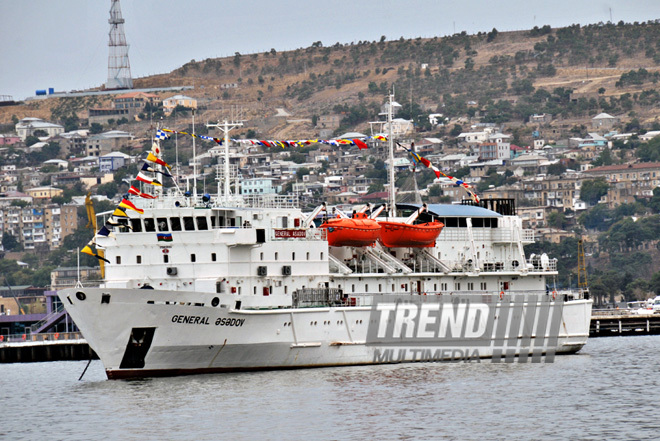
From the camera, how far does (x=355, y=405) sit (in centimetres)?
3984

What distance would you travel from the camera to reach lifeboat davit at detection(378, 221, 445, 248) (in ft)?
177

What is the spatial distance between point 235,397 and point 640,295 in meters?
84.1

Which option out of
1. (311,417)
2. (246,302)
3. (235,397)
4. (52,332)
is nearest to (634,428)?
(311,417)

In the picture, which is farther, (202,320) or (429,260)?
(429,260)

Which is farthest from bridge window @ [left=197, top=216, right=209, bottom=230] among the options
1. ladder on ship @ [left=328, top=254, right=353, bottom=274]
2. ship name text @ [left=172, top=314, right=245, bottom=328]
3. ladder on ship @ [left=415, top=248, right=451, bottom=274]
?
ladder on ship @ [left=415, top=248, right=451, bottom=274]

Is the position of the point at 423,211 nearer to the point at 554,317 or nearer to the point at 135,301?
the point at 554,317

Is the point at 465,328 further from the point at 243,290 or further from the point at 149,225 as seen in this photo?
the point at 149,225

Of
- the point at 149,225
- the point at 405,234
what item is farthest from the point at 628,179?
the point at 149,225

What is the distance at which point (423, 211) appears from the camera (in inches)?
2205

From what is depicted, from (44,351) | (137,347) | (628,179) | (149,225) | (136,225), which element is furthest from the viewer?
(628,179)

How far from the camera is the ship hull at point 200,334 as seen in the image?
147 feet

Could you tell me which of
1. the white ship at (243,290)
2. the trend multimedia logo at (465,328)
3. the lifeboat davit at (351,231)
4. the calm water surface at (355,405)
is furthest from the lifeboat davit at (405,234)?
the calm water surface at (355,405)

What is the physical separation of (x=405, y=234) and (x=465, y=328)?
5.08 metres

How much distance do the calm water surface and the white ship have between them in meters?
1.04
